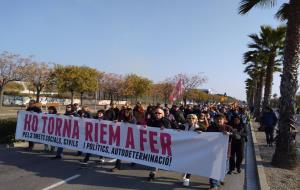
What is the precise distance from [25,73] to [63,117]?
50.0m

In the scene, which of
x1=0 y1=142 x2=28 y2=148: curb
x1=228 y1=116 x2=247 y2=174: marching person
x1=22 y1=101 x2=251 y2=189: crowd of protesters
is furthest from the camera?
x1=0 y1=142 x2=28 y2=148: curb

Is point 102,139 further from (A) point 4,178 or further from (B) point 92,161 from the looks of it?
(A) point 4,178

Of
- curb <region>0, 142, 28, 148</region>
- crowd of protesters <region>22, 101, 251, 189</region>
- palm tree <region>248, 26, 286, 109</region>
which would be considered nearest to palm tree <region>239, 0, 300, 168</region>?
crowd of protesters <region>22, 101, 251, 189</region>

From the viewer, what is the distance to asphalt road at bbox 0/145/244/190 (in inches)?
347

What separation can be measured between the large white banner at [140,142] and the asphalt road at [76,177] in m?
0.43

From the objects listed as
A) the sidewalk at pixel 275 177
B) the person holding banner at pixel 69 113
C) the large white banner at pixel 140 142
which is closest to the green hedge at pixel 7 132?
the large white banner at pixel 140 142

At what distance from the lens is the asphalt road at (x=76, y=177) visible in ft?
28.9

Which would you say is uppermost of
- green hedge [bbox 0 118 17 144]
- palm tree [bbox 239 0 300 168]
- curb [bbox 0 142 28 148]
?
palm tree [bbox 239 0 300 168]

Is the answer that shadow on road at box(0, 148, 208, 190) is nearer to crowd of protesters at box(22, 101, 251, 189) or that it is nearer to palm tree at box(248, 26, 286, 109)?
crowd of protesters at box(22, 101, 251, 189)

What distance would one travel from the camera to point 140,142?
34.1ft

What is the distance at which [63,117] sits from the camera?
40.8 feet

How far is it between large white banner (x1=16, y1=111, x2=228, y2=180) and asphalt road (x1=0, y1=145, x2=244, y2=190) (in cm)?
43

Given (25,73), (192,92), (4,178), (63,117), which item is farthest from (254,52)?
(192,92)

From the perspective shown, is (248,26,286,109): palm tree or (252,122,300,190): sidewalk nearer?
(252,122,300,190): sidewalk
